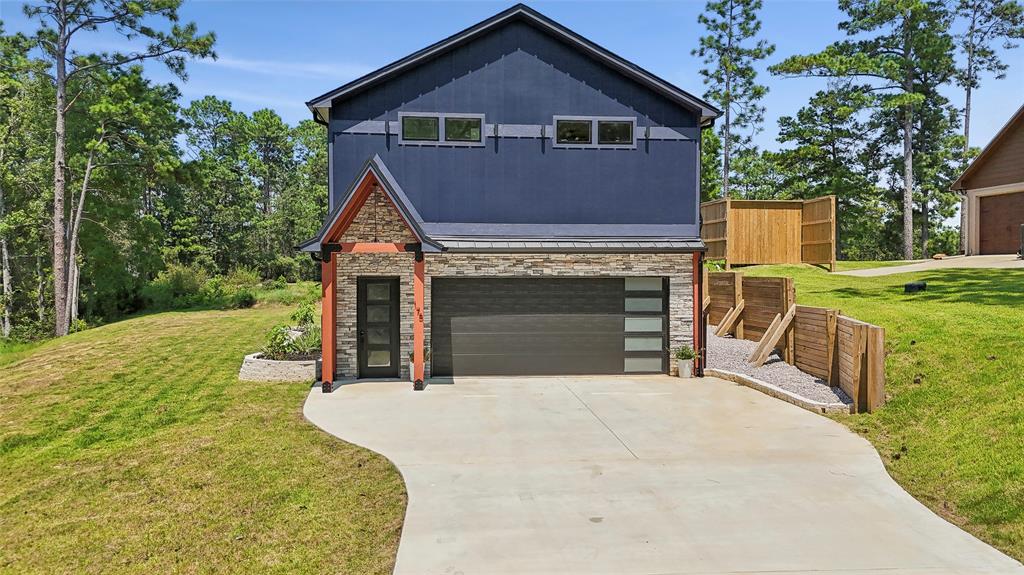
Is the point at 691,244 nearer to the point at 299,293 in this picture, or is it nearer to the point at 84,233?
the point at 299,293

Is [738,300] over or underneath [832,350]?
over

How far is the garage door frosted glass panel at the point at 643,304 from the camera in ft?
48.8

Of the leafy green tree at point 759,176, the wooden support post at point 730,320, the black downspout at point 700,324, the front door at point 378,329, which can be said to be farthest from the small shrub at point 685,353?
the leafy green tree at point 759,176

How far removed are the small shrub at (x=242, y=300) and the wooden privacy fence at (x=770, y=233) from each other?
85.6 feet

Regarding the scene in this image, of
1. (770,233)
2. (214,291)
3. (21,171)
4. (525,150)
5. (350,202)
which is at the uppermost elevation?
(21,171)

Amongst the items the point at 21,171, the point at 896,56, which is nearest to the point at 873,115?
the point at 896,56

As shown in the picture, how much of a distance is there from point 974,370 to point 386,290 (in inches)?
467

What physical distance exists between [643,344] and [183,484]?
10.7 m

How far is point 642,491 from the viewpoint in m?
7.11

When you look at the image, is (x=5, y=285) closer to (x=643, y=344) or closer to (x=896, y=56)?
(x=643, y=344)

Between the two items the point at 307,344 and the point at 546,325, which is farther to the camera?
the point at 307,344

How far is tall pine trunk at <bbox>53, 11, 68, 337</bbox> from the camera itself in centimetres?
2671

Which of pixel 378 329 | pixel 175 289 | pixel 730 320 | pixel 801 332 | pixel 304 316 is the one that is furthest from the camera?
pixel 175 289

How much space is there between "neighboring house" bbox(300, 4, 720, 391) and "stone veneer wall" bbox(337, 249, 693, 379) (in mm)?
27
